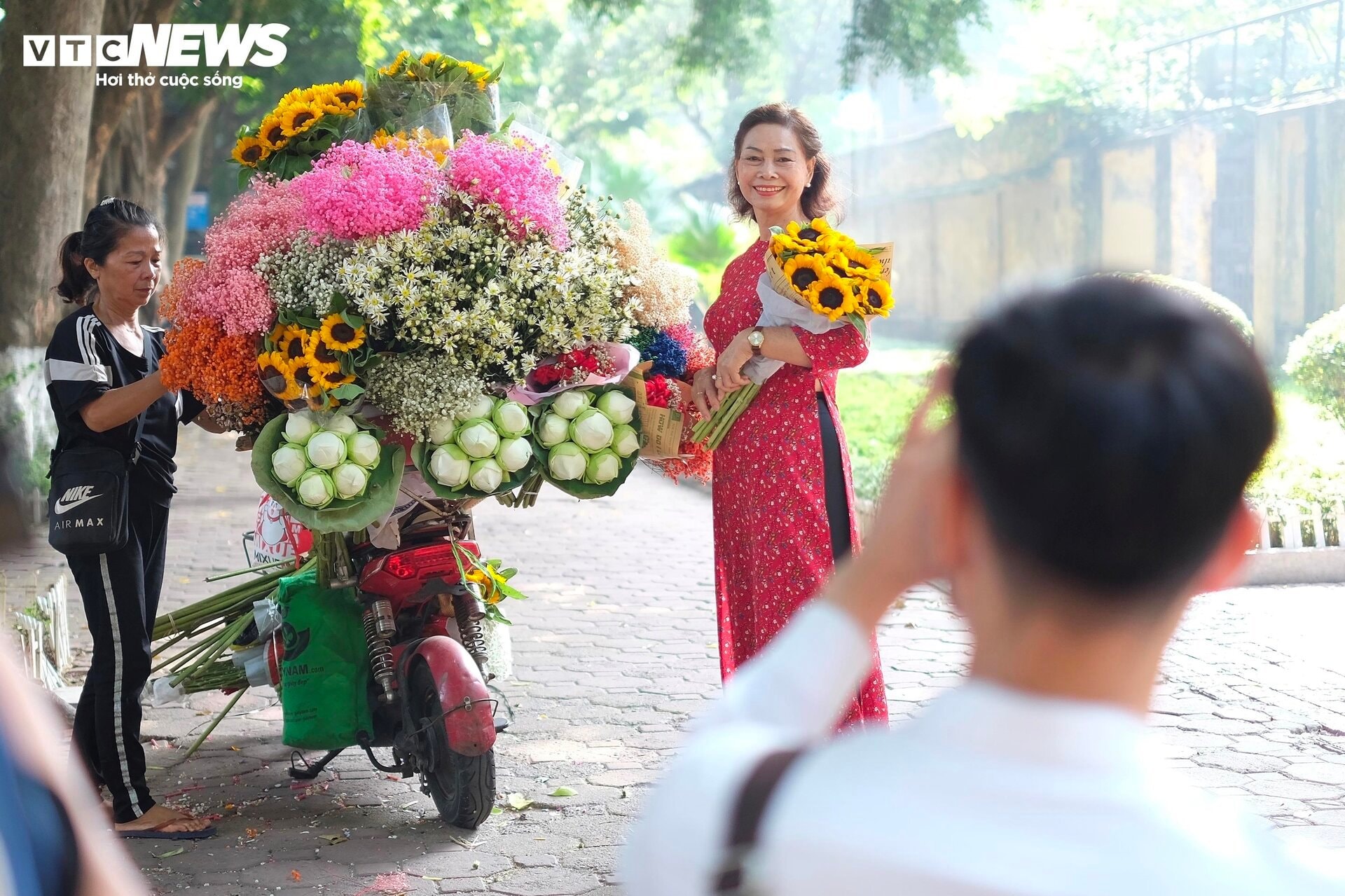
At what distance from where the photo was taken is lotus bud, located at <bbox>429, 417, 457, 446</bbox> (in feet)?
11.8

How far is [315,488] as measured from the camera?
351cm

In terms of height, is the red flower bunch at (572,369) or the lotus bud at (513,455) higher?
the red flower bunch at (572,369)

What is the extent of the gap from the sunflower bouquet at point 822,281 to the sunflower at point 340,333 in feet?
3.65

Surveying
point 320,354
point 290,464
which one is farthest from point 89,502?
point 320,354

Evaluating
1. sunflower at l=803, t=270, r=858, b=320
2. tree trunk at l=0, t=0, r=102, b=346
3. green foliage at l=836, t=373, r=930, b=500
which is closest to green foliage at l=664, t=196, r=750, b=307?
green foliage at l=836, t=373, r=930, b=500

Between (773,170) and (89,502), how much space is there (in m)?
2.23

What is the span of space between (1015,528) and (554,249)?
110 inches

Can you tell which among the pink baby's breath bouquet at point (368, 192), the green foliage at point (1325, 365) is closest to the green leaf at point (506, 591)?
the pink baby's breath bouquet at point (368, 192)

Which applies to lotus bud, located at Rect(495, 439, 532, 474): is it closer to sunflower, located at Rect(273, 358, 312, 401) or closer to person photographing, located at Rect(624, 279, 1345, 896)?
sunflower, located at Rect(273, 358, 312, 401)

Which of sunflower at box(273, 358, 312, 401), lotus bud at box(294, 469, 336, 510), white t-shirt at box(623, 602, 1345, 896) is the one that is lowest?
white t-shirt at box(623, 602, 1345, 896)

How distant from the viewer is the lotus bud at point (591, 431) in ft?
12.1

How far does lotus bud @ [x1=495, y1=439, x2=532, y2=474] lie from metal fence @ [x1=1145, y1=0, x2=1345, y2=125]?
14.3m

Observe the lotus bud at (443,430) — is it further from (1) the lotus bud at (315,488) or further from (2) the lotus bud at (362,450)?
(1) the lotus bud at (315,488)

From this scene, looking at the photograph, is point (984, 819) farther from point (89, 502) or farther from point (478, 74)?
point (478, 74)
